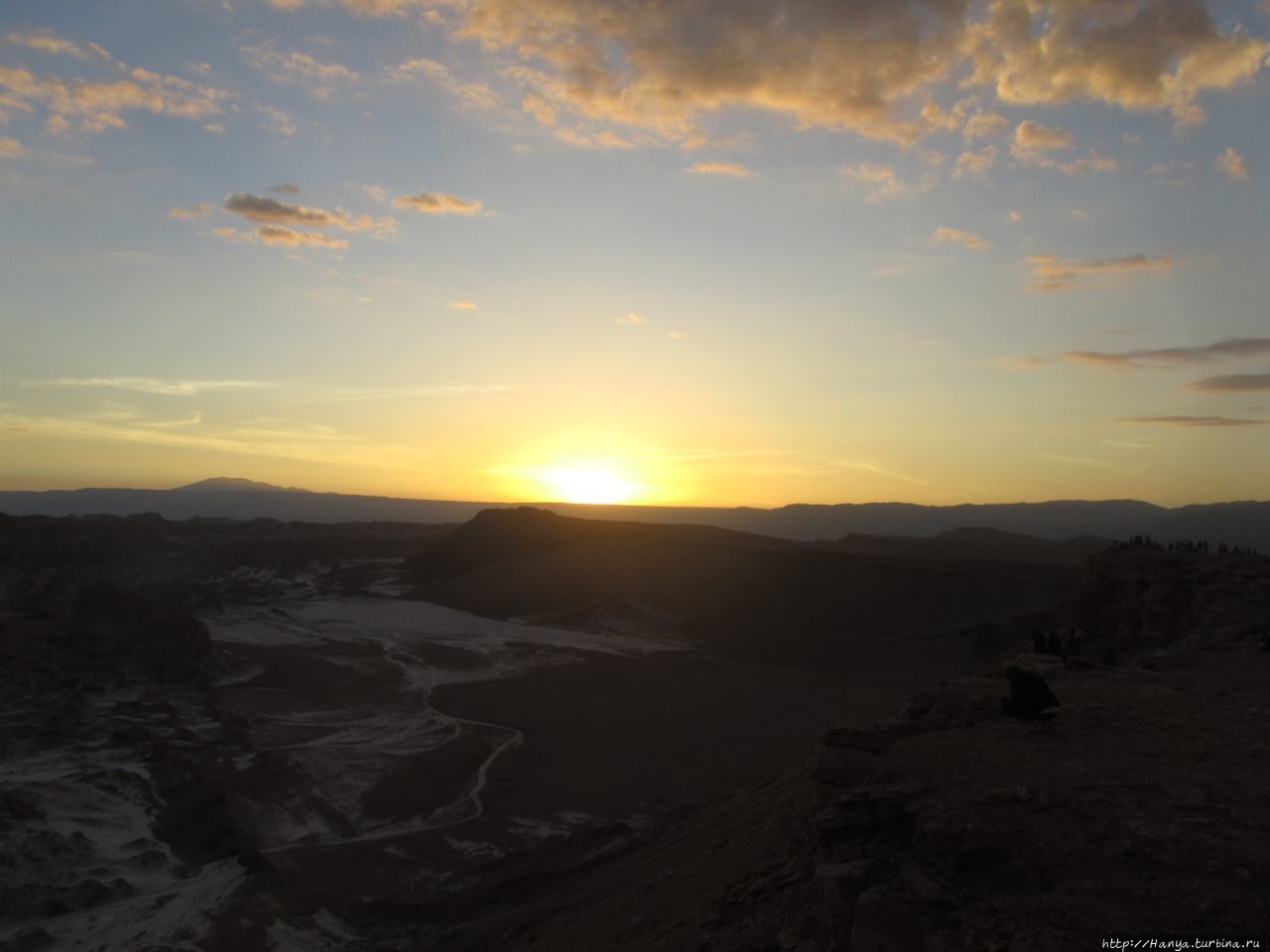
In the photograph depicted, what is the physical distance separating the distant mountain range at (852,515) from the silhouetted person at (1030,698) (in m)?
94.0

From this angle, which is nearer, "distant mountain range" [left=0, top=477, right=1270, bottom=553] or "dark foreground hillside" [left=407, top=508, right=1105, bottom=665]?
"dark foreground hillside" [left=407, top=508, right=1105, bottom=665]

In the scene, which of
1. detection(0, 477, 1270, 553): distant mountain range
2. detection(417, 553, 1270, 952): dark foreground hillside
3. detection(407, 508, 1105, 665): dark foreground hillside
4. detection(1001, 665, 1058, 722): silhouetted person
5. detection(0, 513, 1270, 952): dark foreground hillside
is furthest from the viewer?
detection(0, 477, 1270, 553): distant mountain range

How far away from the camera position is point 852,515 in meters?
157

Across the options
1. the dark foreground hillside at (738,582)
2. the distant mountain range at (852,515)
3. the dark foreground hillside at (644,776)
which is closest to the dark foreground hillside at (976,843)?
the dark foreground hillside at (644,776)

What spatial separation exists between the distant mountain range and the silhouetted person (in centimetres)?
9398

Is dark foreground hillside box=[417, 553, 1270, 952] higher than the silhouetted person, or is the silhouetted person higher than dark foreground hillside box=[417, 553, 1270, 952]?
the silhouetted person

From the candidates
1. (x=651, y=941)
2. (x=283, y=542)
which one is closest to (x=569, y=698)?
(x=651, y=941)

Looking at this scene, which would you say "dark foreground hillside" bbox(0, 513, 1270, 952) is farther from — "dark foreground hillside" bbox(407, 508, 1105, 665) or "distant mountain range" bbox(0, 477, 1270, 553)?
"distant mountain range" bbox(0, 477, 1270, 553)

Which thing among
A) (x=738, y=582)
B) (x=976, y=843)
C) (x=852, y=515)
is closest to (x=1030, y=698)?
(x=976, y=843)

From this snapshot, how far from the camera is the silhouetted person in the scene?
806 cm

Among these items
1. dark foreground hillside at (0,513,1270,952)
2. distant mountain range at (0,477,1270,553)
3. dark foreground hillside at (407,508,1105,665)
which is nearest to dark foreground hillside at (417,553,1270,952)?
dark foreground hillside at (0,513,1270,952)

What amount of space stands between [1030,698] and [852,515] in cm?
15335

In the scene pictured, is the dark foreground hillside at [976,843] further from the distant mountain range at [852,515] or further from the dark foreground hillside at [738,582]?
the distant mountain range at [852,515]

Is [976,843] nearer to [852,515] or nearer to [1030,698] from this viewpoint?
[1030,698]
